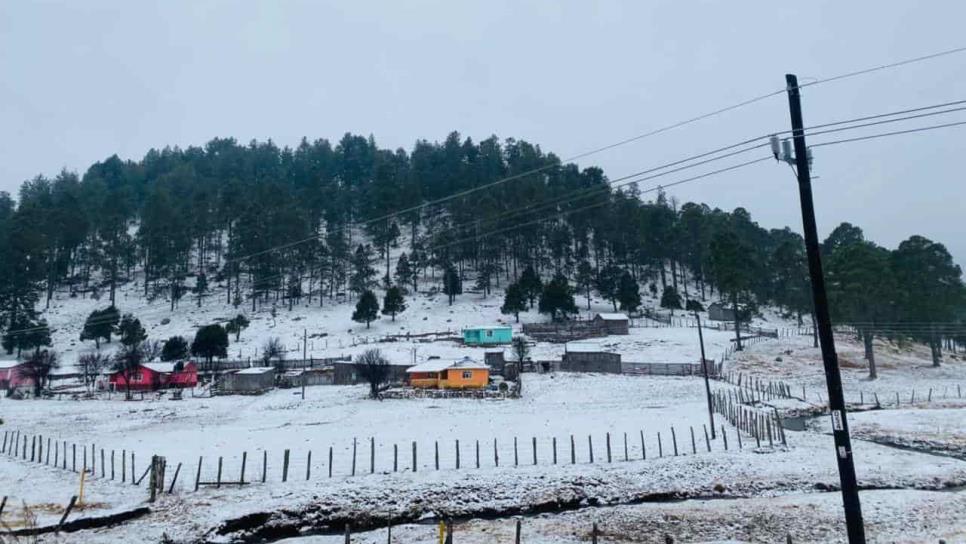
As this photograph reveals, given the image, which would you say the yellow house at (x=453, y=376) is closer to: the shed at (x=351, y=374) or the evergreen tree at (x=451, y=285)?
the shed at (x=351, y=374)

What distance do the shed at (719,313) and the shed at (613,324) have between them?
20296 millimetres

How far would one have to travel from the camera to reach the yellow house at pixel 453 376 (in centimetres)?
5847

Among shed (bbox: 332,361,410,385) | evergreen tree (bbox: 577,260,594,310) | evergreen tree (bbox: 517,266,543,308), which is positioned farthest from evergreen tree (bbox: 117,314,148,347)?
evergreen tree (bbox: 577,260,594,310)

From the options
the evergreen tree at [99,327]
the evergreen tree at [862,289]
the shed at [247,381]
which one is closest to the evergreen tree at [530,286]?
the evergreen tree at [862,289]

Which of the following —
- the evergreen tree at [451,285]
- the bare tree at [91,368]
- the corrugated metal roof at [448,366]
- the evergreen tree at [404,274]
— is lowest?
the corrugated metal roof at [448,366]

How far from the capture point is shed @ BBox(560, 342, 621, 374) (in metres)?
65.2

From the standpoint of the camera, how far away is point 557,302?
92062mm

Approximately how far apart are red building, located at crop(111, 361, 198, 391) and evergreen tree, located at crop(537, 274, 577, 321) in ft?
162

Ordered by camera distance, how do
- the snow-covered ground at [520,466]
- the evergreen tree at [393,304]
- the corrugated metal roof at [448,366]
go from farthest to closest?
the evergreen tree at [393,304] → the corrugated metal roof at [448,366] → the snow-covered ground at [520,466]

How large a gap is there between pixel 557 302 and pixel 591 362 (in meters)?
26.7

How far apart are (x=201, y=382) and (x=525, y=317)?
158 feet

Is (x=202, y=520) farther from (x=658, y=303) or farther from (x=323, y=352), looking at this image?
(x=658, y=303)

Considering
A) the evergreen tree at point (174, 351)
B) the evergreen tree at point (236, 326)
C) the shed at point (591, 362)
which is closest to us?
the shed at point (591, 362)

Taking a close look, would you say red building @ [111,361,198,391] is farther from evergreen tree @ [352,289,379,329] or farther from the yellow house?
the yellow house
